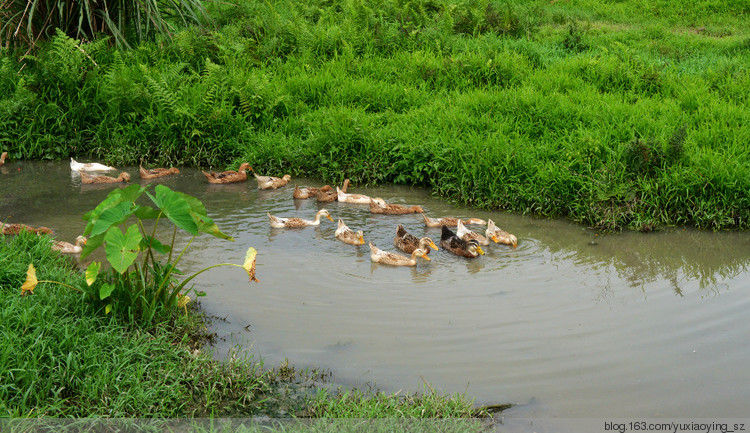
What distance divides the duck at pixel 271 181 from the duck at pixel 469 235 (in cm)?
302

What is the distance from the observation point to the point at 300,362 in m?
5.16

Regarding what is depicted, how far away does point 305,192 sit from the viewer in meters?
9.21

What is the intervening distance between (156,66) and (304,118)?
294 cm

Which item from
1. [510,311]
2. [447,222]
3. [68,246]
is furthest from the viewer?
[447,222]

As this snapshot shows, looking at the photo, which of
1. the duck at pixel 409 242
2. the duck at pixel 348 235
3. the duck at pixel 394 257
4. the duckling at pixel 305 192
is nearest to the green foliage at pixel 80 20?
the duckling at pixel 305 192

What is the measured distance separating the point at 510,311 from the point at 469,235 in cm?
156

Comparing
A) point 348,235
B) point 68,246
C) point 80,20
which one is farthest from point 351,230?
point 80,20

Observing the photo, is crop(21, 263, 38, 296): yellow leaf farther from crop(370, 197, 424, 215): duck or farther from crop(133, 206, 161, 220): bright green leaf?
crop(370, 197, 424, 215): duck

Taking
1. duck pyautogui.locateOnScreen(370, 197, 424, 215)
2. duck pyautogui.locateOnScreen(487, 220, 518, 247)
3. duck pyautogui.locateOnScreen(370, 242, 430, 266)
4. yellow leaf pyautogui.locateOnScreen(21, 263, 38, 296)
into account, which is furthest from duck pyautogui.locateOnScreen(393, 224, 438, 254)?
yellow leaf pyautogui.locateOnScreen(21, 263, 38, 296)

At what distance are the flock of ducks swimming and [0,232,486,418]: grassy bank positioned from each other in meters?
1.95

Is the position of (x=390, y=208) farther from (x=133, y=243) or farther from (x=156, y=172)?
(x=133, y=243)

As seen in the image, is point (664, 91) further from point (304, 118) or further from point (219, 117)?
point (219, 117)

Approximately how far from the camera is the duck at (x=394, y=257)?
7.03m

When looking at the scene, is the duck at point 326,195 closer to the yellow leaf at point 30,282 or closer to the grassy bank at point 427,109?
the grassy bank at point 427,109
